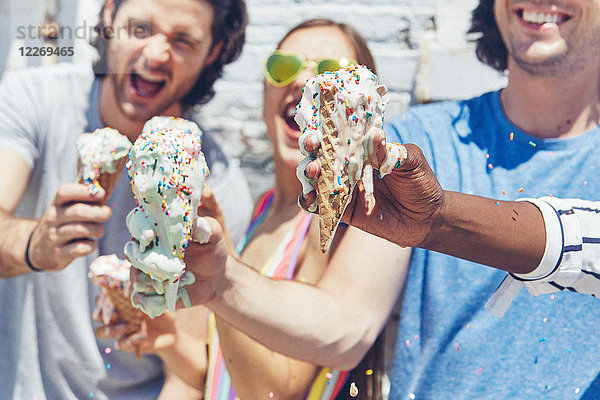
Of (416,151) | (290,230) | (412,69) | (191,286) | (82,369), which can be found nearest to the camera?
(416,151)

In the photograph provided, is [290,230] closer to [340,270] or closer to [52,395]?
[340,270]

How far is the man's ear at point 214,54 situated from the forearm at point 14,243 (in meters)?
0.92

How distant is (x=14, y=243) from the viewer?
2080 millimetres

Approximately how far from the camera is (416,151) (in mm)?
1256

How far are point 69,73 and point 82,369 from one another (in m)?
1.20

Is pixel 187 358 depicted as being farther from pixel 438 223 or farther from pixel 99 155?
pixel 438 223

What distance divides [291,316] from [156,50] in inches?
45.6

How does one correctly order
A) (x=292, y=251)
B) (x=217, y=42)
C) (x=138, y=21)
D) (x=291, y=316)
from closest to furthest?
(x=291, y=316) < (x=292, y=251) < (x=138, y=21) < (x=217, y=42)

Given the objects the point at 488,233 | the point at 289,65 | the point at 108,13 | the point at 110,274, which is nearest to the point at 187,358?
the point at 110,274

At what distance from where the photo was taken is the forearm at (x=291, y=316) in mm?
1607

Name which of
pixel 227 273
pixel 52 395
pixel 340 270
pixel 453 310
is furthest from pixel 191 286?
pixel 52 395

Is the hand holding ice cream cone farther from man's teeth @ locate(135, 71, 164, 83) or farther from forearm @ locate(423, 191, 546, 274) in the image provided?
man's teeth @ locate(135, 71, 164, 83)

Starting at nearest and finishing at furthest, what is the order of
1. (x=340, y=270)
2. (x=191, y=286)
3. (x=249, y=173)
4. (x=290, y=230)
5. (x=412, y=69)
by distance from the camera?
(x=191, y=286)
(x=340, y=270)
(x=290, y=230)
(x=412, y=69)
(x=249, y=173)

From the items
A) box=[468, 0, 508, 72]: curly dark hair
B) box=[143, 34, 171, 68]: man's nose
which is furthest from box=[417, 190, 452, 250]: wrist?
box=[143, 34, 171, 68]: man's nose
